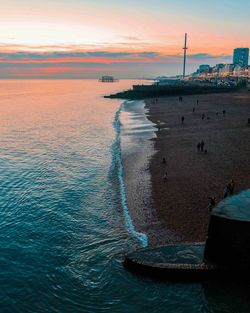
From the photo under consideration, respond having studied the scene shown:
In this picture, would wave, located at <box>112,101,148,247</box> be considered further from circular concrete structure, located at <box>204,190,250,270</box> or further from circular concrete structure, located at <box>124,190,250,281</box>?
circular concrete structure, located at <box>204,190,250,270</box>

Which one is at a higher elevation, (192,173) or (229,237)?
(229,237)

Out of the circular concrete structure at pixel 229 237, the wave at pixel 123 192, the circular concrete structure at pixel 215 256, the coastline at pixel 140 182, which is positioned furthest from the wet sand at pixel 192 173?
the circular concrete structure at pixel 229 237

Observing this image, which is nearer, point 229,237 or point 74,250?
point 229,237

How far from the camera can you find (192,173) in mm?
23859

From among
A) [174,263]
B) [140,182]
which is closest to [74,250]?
[174,263]

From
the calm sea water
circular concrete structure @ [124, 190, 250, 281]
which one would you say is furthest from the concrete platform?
the calm sea water

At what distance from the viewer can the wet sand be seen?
53.5ft

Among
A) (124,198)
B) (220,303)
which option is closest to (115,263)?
(220,303)

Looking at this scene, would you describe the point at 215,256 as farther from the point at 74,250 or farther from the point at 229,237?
the point at 74,250

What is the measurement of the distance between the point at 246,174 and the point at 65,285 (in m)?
14.4

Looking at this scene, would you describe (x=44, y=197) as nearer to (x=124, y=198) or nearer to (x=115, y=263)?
(x=124, y=198)

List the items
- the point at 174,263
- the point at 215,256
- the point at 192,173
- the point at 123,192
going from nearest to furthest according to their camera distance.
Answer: the point at 215,256
the point at 174,263
the point at 123,192
the point at 192,173

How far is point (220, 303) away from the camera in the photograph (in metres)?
11.0

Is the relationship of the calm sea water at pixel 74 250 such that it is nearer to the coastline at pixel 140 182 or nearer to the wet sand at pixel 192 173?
the coastline at pixel 140 182
